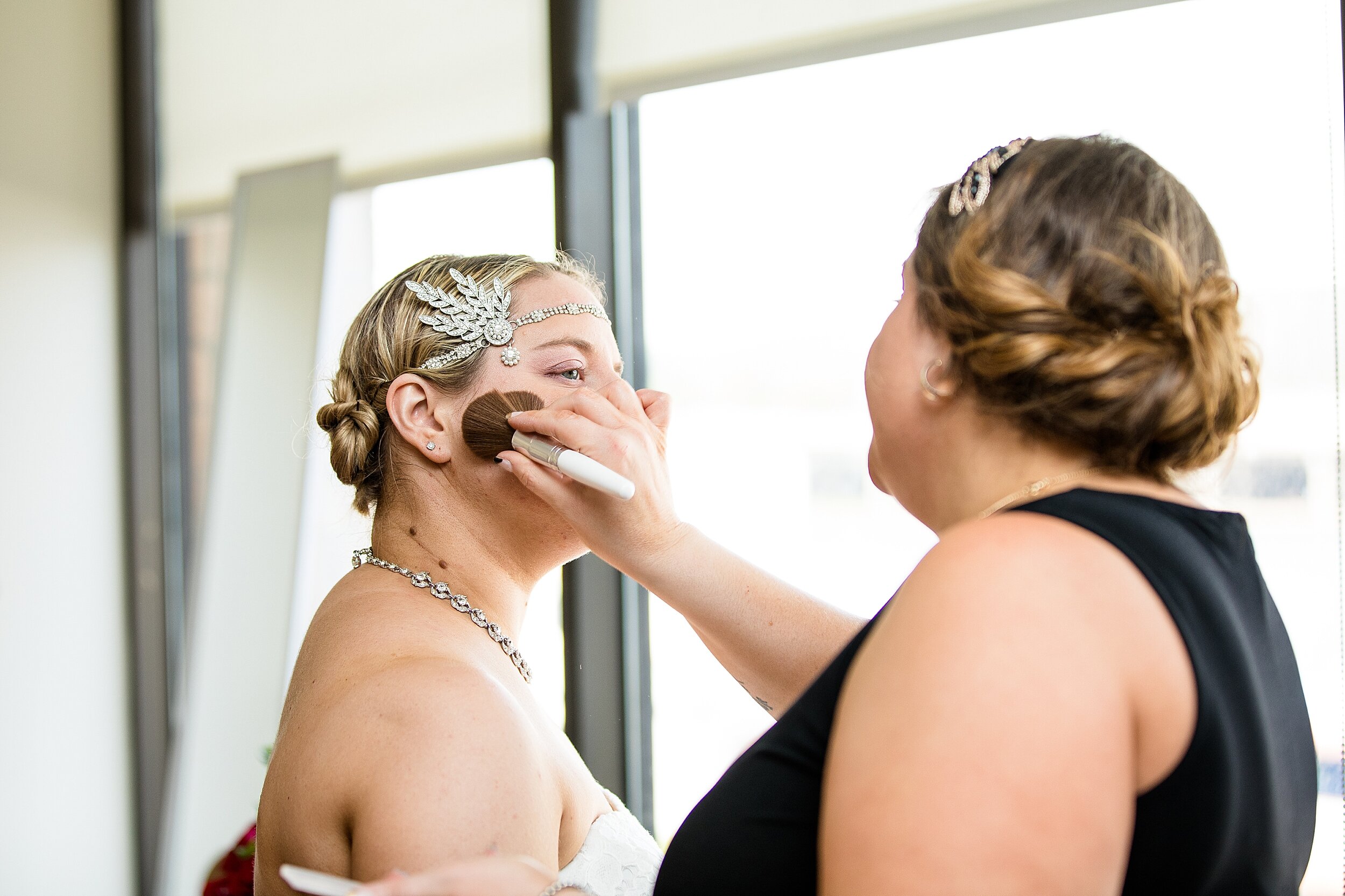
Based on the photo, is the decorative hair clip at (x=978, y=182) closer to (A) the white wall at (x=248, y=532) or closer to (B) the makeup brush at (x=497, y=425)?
(B) the makeup brush at (x=497, y=425)

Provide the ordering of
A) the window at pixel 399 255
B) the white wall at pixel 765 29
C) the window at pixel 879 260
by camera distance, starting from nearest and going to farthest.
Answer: the window at pixel 879 260 < the white wall at pixel 765 29 < the window at pixel 399 255

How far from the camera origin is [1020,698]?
0.50m

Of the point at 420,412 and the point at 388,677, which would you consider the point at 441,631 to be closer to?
the point at 388,677

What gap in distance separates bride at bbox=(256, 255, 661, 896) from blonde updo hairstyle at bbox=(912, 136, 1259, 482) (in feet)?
1.62

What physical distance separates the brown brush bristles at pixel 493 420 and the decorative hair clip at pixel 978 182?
0.62 metres

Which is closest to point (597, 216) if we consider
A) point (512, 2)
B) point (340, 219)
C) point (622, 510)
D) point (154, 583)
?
point (512, 2)

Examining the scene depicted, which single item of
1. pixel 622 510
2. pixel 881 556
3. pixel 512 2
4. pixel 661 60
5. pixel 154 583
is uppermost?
pixel 512 2

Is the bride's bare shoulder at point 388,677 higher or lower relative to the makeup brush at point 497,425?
lower

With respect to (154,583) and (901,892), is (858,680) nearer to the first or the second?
(901,892)

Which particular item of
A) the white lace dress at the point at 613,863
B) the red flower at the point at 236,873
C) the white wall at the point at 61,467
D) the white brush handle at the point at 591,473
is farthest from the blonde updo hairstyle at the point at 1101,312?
the white wall at the point at 61,467

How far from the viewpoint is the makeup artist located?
0.50 meters

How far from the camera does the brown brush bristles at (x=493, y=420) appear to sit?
117 cm

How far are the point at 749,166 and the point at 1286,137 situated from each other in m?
0.87

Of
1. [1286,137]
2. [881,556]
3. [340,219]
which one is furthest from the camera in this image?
[340,219]
